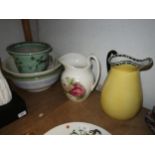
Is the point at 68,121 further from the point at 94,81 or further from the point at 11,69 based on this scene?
the point at 11,69

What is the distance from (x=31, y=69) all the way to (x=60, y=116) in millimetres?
191

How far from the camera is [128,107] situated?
54cm

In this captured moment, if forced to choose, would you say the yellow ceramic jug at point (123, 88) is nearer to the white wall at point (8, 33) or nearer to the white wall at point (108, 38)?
the white wall at point (108, 38)

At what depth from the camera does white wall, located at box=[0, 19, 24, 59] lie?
2.55ft

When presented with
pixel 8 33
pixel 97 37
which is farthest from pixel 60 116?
pixel 8 33

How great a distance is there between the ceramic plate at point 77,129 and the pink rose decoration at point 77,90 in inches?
4.4

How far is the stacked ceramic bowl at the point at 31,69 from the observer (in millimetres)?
615

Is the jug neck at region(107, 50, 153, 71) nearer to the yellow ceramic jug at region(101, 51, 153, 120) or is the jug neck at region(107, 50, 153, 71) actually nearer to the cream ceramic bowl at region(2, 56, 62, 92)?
the yellow ceramic jug at region(101, 51, 153, 120)

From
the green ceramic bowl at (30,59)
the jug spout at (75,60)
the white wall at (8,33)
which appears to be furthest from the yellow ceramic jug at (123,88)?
the white wall at (8,33)

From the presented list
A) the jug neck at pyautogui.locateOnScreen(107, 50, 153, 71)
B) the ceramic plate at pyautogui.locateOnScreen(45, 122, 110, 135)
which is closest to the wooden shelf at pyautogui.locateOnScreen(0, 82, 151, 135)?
the ceramic plate at pyautogui.locateOnScreen(45, 122, 110, 135)

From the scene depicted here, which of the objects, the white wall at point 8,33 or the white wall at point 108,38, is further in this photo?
the white wall at point 8,33

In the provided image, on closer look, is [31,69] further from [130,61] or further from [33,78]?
[130,61]

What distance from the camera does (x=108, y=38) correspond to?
63cm
